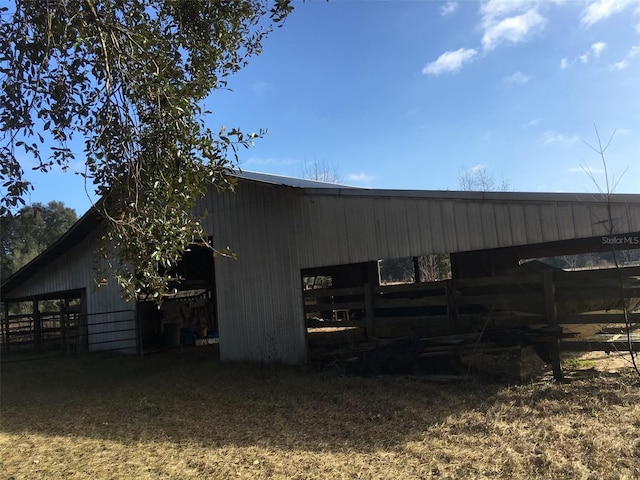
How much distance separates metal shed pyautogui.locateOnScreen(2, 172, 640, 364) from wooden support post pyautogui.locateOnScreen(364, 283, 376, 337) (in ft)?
2.03

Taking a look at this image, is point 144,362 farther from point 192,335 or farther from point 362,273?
point 362,273

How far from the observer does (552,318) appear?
25.7 feet

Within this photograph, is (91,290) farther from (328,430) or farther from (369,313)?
(328,430)

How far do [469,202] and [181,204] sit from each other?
5251mm

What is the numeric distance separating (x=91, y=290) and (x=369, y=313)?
9.79 meters

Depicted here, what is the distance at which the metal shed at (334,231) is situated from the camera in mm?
7427

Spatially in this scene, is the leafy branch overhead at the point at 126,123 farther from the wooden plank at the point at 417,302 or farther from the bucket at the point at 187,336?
the bucket at the point at 187,336

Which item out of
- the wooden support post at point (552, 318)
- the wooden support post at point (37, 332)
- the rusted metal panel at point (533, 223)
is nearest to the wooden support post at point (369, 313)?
the wooden support post at point (552, 318)

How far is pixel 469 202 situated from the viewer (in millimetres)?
8156

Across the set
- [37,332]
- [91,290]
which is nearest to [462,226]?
[91,290]

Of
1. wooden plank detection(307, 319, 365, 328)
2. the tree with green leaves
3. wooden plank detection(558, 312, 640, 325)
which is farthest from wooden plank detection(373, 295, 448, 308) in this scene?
the tree with green leaves

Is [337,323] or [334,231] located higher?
[334,231]

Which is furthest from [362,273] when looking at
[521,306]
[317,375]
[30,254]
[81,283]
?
[30,254]

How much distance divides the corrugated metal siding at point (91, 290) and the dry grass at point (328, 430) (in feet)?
20.9
